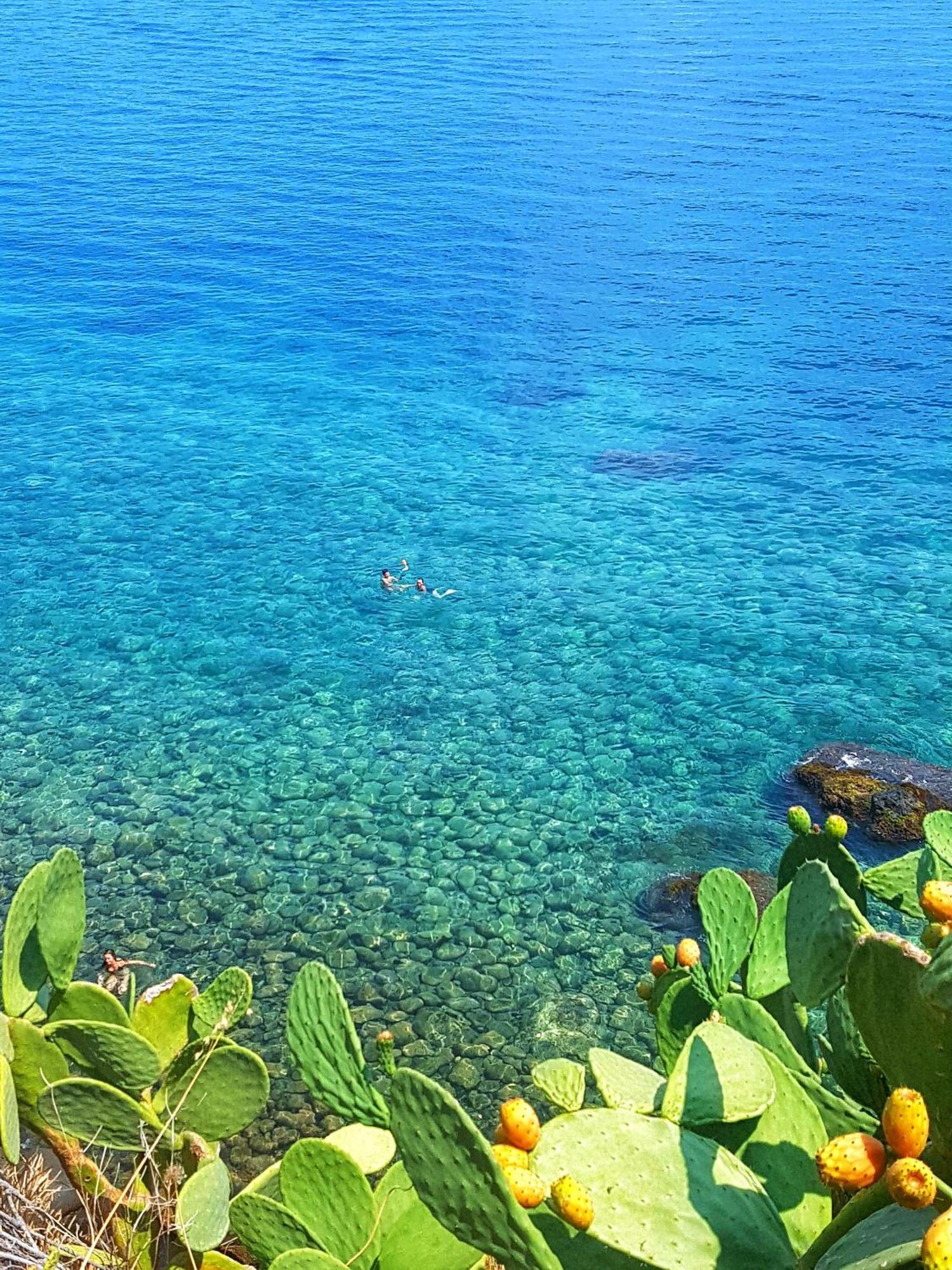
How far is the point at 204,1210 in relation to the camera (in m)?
3.60

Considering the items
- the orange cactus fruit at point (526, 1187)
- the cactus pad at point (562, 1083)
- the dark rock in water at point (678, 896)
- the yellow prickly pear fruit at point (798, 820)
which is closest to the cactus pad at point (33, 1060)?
the cactus pad at point (562, 1083)

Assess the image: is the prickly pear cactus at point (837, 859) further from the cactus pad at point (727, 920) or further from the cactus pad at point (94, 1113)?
the cactus pad at point (94, 1113)

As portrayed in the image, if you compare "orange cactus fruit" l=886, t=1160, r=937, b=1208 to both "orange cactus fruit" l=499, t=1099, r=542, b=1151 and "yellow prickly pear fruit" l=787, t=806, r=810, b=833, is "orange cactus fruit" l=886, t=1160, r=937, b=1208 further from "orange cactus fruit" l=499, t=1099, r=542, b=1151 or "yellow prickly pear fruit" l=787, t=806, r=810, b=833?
"yellow prickly pear fruit" l=787, t=806, r=810, b=833

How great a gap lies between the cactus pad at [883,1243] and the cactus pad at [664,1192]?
0.77ft

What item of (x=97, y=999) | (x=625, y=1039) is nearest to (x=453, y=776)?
(x=625, y=1039)

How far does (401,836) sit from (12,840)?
3262 mm

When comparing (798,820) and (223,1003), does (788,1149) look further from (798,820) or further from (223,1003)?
(223,1003)

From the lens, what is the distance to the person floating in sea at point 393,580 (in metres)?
15.3

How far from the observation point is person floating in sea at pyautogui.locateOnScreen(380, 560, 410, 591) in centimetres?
1528

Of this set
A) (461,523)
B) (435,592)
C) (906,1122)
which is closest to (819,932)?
(906,1122)

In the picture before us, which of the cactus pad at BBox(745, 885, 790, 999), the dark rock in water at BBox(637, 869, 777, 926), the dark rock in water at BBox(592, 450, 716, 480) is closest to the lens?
the cactus pad at BBox(745, 885, 790, 999)

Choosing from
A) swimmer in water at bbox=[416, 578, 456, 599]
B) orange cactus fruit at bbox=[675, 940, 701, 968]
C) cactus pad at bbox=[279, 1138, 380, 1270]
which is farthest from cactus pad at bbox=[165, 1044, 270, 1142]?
swimmer in water at bbox=[416, 578, 456, 599]

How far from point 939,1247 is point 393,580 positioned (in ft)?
46.5

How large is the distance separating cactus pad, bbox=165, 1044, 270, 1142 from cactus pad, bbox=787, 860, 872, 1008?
2.02m
